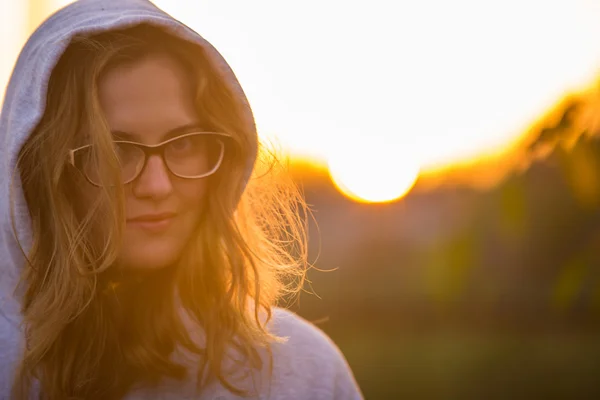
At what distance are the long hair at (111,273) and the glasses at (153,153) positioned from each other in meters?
0.04

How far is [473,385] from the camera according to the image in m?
6.35

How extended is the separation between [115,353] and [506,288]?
5826mm

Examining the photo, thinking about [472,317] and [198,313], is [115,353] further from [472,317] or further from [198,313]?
[472,317]

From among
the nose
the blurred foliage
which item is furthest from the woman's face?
the blurred foliage

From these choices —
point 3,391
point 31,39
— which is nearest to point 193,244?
point 3,391

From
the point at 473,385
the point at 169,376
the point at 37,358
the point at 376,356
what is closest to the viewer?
the point at 37,358

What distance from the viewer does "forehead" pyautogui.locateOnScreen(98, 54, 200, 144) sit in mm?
1440

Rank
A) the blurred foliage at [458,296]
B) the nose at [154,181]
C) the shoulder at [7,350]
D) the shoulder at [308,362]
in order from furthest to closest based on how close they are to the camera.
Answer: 1. the blurred foliage at [458,296]
2. the shoulder at [308,362]
3. the shoulder at [7,350]
4. the nose at [154,181]

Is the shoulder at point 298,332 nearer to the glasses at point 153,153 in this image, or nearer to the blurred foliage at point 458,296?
the glasses at point 153,153

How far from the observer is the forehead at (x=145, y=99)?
1.44 metres

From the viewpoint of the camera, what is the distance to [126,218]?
4.85 ft

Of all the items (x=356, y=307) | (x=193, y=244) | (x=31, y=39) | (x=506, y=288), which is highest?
(x=31, y=39)

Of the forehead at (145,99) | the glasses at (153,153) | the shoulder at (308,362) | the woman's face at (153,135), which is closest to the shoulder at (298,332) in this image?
the shoulder at (308,362)

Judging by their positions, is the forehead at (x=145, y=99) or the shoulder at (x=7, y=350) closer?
the forehead at (x=145, y=99)
